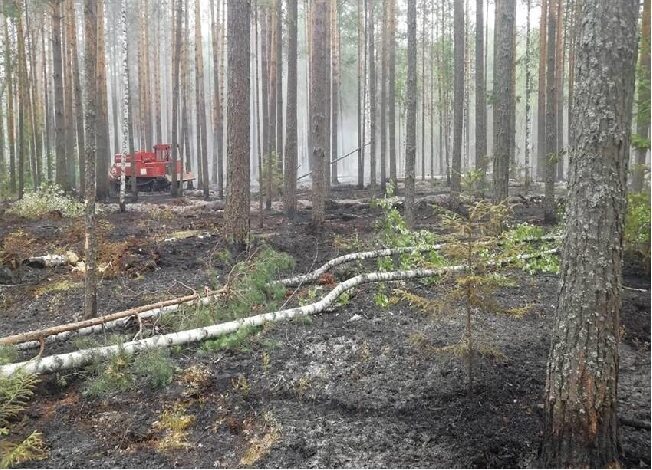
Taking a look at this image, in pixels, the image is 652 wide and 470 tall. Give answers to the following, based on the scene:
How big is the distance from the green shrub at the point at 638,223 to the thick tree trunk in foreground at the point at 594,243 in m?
4.67

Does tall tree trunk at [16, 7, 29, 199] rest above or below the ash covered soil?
above

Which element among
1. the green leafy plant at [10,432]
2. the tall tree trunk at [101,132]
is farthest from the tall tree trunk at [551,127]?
the tall tree trunk at [101,132]

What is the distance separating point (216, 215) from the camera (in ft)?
51.3

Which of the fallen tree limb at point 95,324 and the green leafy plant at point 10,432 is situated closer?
the green leafy plant at point 10,432

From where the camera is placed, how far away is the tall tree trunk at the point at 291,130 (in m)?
13.6

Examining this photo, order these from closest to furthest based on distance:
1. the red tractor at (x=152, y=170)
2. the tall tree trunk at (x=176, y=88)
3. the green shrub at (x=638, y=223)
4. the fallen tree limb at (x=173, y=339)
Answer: the fallen tree limb at (x=173, y=339) < the green shrub at (x=638, y=223) < the tall tree trunk at (x=176, y=88) < the red tractor at (x=152, y=170)

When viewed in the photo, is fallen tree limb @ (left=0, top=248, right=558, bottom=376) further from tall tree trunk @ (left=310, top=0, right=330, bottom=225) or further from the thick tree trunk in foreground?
tall tree trunk @ (left=310, top=0, right=330, bottom=225)

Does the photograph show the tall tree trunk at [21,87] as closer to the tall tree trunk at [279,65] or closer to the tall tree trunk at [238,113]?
→ the tall tree trunk at [279,65]

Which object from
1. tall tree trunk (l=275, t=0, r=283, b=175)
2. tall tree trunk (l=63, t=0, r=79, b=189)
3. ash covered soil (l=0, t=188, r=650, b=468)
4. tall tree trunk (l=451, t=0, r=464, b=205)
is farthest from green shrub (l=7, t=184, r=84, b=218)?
tall tree trunk (l=451, t=0, r=464, b=205)

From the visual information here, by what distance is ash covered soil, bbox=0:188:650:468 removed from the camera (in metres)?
3.85

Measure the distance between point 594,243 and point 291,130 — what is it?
11215mm

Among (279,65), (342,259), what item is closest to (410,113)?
(342,259)

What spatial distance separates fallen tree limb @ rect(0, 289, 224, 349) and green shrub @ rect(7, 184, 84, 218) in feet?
33.1

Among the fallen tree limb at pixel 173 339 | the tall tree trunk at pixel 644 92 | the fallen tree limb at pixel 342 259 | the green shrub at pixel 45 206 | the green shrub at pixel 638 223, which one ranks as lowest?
the fallen tree limb at pixel 173 339
